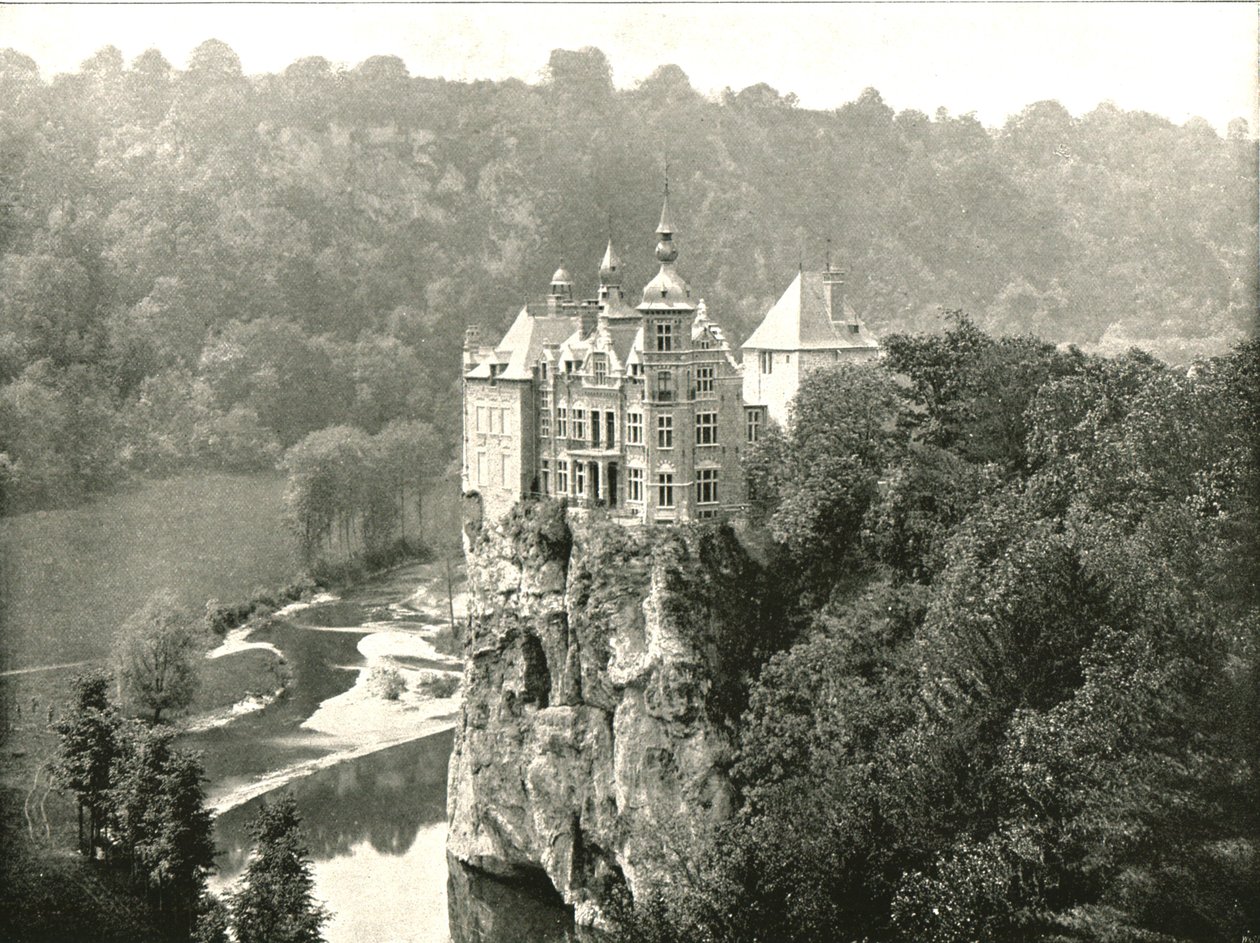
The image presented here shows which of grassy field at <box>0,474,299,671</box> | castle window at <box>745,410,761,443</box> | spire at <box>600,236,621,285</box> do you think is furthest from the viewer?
grassy field at <box>0,474,299,671</box>

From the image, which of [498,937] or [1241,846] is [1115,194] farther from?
[1241,846]

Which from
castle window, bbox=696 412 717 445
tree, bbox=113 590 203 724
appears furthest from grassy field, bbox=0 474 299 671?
castle window, bbox=696 412 717 445

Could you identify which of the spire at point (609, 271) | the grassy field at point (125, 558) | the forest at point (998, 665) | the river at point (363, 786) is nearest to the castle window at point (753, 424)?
the forest at point (998, 665)

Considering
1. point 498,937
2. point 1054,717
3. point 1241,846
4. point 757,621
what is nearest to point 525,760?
point 498,937

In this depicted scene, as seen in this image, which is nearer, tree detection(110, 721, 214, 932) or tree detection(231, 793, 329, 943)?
tree detection(231, 793, 329, 943)

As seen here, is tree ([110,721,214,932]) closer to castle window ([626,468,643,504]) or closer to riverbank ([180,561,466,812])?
riverbank ([180,561,466,812])
